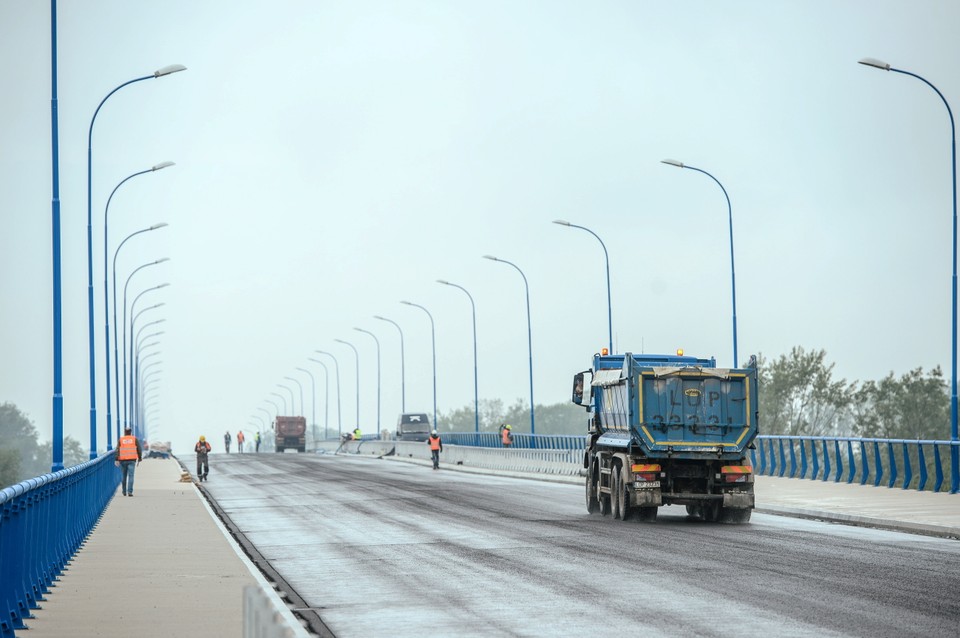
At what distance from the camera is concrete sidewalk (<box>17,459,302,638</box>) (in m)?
12.3

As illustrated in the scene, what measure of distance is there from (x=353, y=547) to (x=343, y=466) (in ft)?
135

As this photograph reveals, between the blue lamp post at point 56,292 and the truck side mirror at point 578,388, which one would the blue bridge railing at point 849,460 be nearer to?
the truck side mirror at point 578,388

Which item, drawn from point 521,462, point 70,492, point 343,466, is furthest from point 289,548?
point 343,466

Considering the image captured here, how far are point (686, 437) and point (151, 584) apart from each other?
40.5ft

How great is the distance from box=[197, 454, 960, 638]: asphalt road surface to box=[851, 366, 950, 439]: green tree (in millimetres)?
76030

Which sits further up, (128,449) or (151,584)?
(128,449)

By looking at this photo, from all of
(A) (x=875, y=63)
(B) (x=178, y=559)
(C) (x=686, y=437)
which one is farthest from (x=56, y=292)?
(A) (x=875, y=63)

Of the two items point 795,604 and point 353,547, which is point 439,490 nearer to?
point 353,547

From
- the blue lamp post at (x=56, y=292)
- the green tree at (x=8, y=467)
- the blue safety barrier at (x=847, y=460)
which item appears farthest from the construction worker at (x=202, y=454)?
the green tree at (x=8, y=467)

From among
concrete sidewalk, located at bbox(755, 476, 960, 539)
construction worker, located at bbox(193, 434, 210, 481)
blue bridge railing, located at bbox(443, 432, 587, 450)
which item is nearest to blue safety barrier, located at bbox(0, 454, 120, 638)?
concrete sidewalk, located at bbox(755, 476, 960, 539)

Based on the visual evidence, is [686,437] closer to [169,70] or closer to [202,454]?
[169,70]

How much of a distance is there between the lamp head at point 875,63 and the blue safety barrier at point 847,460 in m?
8.05

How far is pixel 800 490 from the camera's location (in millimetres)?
33469

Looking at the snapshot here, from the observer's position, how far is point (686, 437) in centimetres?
2556
